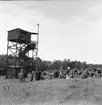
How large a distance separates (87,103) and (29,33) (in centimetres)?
2928

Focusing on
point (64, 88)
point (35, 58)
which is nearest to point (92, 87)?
point (64, 88)

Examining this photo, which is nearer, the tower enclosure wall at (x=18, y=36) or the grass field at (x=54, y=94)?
the grass field at (x=54, y=94)

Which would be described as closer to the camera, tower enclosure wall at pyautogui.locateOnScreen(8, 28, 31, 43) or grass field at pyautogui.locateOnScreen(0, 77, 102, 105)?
grass field at pyautogui.locateOnScreen(0, 77, 102, 105)

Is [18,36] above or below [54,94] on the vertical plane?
above

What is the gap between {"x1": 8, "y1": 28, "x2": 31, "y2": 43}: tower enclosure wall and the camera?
3578 centimetres

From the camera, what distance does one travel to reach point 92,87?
1518cm

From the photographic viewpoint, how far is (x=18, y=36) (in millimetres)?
35656

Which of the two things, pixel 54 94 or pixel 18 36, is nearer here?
pixel 54 94

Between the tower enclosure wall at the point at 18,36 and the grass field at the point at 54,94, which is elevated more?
the tower enclosure wall at the point at 18,36

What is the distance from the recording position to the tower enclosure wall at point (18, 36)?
35781mm

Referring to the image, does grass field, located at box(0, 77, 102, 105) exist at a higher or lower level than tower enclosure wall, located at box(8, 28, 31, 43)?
lower

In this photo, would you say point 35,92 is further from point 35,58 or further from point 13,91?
point 35,58

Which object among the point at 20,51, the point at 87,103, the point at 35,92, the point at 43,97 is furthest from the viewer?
the point at 20,51

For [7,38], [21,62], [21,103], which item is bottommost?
[21,103]
